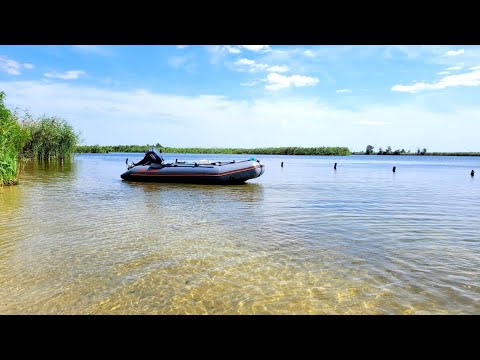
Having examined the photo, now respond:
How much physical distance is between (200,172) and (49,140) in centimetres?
2190

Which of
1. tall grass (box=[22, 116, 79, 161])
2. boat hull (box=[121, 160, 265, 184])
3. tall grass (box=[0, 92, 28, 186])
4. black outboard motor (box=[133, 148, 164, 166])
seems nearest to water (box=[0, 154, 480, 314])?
tall grass (box=[0, 92, 28, 186])

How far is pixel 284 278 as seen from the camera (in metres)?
4.11

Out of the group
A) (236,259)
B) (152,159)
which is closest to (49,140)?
(152,159)

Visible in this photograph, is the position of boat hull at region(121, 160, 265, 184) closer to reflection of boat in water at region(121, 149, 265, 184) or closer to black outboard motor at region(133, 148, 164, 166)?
reflection of boat in water at region(121, 149, 265, 184)

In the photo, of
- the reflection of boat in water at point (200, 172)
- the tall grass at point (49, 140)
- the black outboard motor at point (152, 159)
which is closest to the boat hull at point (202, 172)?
the reflection of boat in water at point (200, 172)

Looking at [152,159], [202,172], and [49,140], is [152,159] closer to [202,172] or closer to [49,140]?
[202,172]

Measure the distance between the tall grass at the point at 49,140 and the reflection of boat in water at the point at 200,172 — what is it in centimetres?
1869

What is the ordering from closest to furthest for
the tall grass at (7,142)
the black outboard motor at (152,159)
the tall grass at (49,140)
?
→ the tall grass at (7,142)
the black outboard motor at (152,159)
the tall grass at (49,140)

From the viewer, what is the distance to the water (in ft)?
11.3

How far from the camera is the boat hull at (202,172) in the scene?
14406mm

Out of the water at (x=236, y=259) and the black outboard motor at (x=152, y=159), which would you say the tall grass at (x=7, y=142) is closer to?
the water at (x=236, y=259)

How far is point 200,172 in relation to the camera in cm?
1438
